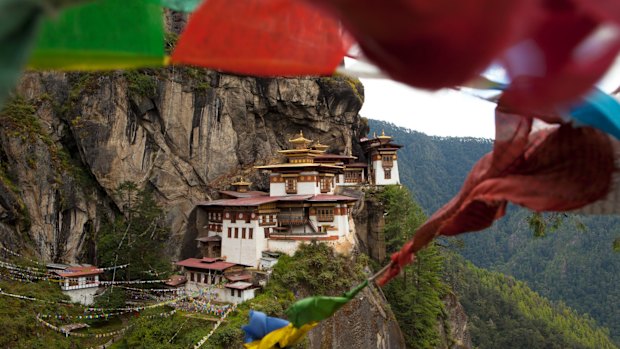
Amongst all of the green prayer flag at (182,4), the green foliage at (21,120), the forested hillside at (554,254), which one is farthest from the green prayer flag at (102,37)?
the forested hillside at (554,254)

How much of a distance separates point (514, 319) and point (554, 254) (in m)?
36.4

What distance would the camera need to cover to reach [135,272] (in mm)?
18125

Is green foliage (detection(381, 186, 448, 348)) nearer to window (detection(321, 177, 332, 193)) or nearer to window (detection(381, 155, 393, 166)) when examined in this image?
window (detection(381, 155, 393, 166))

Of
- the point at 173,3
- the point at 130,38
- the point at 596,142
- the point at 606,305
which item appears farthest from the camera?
the point at 606,305

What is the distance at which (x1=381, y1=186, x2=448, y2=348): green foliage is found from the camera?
2273 cm

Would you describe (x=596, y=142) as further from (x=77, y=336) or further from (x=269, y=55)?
(x=77, y=336)

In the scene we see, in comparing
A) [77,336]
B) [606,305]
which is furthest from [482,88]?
[606,305]

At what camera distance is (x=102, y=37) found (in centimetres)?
122

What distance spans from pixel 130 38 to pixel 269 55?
0.41m

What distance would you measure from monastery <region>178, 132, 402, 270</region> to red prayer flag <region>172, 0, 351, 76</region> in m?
17.2

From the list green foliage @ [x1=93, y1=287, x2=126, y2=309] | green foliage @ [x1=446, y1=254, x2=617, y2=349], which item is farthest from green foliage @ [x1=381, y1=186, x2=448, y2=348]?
green foliage @ [x1=446, y1=254, x2=617, y2=349]

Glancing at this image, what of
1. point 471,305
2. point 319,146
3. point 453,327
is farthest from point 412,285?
point 471,305

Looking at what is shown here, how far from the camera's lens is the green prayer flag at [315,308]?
6.48 ft

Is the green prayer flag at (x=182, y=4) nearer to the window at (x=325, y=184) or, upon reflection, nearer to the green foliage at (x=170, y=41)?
the window at (x=325, y=184)
